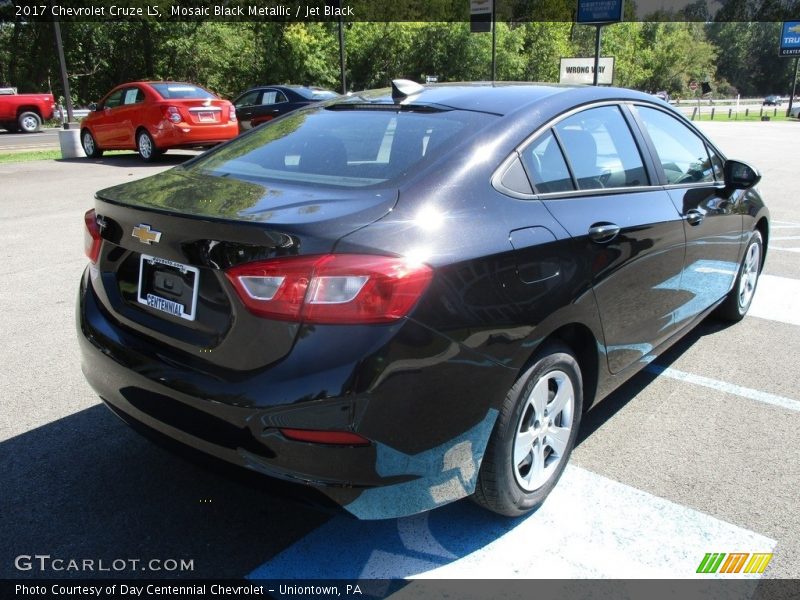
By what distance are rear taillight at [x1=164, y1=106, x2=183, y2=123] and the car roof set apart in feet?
37.1

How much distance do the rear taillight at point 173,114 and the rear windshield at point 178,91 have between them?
0.35 meters

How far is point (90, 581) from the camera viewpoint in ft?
7.90

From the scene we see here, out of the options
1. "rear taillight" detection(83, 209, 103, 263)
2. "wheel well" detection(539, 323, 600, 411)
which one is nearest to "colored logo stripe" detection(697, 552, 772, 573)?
"wheel well" detection(539, 323, 600, 411)

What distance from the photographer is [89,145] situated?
1609 cm

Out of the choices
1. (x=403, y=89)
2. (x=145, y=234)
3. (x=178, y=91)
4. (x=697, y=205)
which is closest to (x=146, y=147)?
(x=178, y=91)

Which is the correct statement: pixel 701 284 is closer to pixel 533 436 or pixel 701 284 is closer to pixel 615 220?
pixel 615 220

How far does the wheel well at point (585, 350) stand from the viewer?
281 cm

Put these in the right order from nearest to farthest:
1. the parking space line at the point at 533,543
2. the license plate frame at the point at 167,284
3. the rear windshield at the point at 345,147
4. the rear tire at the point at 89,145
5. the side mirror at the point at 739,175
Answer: the license plate frame at the point at 167,284, the parking space line at the point at 533,543, the rear windshield at the point at 345,147, the side mirror at the point at 739,175, the rear tire at the point at 89,145

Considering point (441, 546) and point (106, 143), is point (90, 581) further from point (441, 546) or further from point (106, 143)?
point (106, 143)

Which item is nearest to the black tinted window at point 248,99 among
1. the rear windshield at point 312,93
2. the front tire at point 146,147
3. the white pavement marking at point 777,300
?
the rear windshield at point 312,93

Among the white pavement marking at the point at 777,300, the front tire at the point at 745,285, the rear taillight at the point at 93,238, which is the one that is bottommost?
the white pavement marking at the point at 777,300

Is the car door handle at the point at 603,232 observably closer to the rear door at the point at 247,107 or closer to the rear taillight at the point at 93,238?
the rear taillight at the point at 93,238

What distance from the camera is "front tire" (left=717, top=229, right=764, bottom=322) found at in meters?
4.91

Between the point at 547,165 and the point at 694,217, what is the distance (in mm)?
1308
